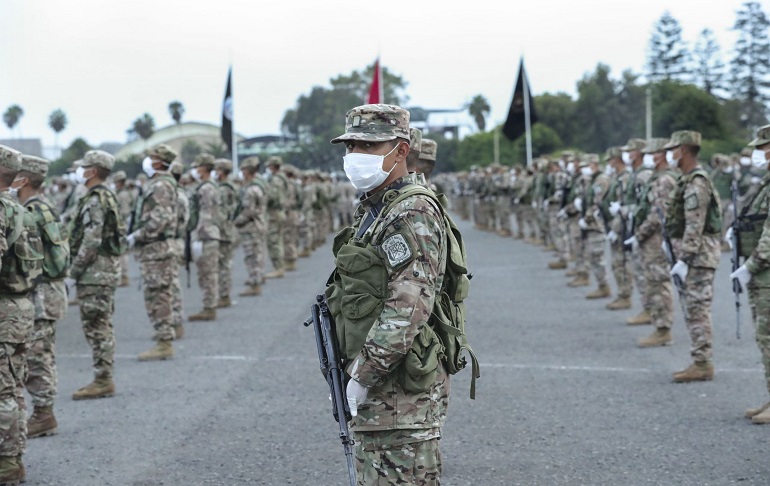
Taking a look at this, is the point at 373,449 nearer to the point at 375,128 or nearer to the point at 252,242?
the point at 375,128

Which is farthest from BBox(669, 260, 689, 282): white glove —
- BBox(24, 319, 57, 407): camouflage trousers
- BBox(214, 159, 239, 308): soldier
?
BBox(214, 159, 239, 308): soldier

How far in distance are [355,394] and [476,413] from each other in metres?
4.21

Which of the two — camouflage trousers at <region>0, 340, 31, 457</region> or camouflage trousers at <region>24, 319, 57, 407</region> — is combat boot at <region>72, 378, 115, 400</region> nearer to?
camouflage trousers at <region>24, 319, 57, 407</region>

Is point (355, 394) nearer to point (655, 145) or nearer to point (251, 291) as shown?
point (655, 145)

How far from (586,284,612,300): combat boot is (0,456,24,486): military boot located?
10096 millimetres

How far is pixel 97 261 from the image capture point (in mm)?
8383

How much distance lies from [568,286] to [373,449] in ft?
42.2

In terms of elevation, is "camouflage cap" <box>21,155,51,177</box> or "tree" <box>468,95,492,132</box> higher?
"tree" <box>468,95,492,132</box>

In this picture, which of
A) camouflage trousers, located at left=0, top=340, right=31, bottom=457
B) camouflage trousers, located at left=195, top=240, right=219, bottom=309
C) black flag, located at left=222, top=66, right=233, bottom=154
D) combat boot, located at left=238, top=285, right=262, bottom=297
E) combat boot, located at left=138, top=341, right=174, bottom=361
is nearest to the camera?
camouflage trousers, located at left=0, top=340, right=31, bottom=457

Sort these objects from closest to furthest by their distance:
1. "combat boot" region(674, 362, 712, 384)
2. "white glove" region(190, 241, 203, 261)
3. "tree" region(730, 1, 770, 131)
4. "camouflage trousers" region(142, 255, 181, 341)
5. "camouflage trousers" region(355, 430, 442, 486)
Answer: "camouflage trousers" region(355, 430, 442, 486) → "combat boot" region(674, 362, 712, 384) → "camouflage trousers" region(142, 255, 181, 341) → "white glove" region(190, 241, 203, 261) → "tree" region(730, 1, 770, 131)

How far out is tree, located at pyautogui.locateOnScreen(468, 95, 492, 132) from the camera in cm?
11681

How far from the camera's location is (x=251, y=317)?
13.5 m

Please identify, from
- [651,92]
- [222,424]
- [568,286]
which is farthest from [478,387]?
[651,92]

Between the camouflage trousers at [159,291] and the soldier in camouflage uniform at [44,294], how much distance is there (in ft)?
8.82
